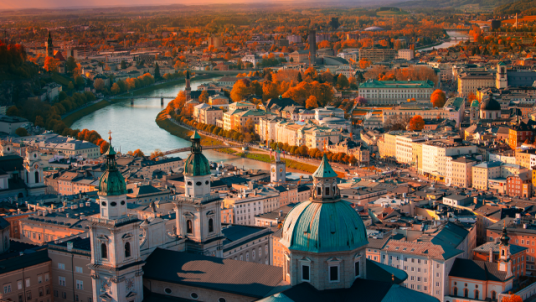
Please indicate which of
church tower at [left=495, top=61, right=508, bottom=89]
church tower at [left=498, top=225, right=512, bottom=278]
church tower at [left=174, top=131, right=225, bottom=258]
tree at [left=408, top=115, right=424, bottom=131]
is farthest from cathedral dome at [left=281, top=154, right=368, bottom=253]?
church tower at [left=495, top=61, right=508, bottom=89]

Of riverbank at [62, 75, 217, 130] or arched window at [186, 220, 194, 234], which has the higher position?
arched window at [186, 220, 194, 234]

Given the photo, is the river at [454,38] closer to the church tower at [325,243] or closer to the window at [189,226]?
the window at [189,226]

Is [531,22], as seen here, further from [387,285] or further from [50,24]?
[387,285]

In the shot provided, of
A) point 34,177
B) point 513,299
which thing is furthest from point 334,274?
point 34,177

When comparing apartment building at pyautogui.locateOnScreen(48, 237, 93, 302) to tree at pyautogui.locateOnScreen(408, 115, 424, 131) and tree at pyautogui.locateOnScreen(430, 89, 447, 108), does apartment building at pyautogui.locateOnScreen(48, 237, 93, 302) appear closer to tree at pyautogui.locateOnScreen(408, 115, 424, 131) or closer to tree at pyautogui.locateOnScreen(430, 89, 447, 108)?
tree at pyautogui.locateOnScreen(408, 115, 424, 131)

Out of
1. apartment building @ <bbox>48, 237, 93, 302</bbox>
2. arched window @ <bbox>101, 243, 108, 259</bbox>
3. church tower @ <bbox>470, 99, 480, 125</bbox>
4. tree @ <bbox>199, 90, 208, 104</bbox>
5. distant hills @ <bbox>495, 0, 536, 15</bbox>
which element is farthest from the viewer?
distant hills @ <bbox>495, 0, 536, 15</bbox>

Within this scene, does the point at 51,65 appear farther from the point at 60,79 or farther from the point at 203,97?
the point at 203,97
